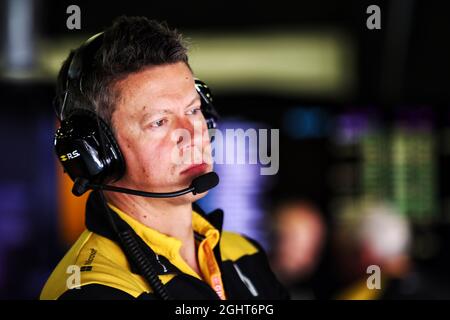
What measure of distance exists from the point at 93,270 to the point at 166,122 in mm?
169

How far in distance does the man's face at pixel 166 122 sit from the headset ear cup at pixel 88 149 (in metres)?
0.03

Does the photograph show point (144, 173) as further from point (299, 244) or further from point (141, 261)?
point (299, 244)

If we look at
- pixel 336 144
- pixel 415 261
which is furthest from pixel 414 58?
pixel 415 261

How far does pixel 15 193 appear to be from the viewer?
9.95 feet

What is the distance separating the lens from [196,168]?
781mm

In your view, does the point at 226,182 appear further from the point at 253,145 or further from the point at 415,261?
the point at 253,145

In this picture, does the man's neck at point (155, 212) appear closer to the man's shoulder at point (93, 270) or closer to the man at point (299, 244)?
the man's shoulder at point (93, 270)

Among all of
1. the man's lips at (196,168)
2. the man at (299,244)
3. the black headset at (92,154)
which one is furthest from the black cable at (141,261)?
the man at (299,244)

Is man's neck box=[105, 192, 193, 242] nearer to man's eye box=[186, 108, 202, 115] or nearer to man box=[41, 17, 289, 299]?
man box=[41, 17, 289, 299]

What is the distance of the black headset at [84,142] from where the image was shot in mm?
801

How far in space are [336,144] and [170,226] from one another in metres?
2.36
